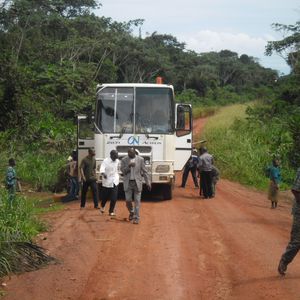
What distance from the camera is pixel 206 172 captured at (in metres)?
17.4

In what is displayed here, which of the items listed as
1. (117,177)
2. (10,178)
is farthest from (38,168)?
(117,177)

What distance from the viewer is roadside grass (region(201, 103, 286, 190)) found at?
24.5 metres

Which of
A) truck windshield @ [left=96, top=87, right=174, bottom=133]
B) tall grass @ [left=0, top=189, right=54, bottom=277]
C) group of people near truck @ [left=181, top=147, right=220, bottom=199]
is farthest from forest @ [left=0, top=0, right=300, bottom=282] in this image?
group of people near truck @ [left=181, top=147, right=220, bottom=199]

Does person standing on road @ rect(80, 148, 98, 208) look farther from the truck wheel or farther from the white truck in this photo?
the truck wheel

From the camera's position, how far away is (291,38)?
45.8m

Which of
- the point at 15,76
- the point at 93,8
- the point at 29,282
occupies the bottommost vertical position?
the point at 29,282

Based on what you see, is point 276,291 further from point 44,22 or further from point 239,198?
point 44,22

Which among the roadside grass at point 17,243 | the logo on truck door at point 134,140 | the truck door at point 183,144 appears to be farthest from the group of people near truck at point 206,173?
the roadside grass at point 17,243

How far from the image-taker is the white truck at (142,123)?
15734mm

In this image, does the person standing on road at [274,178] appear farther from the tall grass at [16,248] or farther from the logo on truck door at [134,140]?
the tall grass at [16,248]

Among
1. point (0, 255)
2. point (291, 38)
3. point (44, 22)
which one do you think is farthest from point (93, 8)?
point (0, 255)

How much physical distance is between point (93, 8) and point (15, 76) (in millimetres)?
26616

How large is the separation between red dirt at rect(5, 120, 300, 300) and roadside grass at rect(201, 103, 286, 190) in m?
9.26

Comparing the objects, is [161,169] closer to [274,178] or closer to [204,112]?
[274,178]
